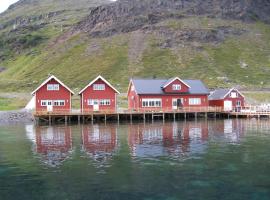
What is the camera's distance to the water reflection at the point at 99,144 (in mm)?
38969

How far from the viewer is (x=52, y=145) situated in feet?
151

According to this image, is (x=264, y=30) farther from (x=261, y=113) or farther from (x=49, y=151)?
(x=49, y=151)

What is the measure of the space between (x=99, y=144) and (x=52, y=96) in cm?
3781

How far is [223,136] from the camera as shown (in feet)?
175

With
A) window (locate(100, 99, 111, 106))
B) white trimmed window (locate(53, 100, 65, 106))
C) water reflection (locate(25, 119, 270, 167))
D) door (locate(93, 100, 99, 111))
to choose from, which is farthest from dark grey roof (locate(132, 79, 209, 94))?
water reflection (locate(25, 119, 270, 167))

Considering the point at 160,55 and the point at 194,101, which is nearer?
the point at 194,101

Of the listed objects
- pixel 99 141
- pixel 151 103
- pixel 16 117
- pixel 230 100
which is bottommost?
pixel 99 141

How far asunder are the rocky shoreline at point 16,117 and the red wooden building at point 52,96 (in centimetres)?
325

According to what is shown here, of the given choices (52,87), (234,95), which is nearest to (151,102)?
(234,95)

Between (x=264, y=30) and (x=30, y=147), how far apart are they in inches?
6616

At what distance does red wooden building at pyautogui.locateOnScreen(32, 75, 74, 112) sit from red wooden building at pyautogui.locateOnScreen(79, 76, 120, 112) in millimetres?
3558

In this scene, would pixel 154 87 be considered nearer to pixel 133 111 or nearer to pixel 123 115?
pixel 133 111

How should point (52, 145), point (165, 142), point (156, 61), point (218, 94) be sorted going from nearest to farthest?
point (52, 145), point (165, 142), point (218, 94), point (156, 61)

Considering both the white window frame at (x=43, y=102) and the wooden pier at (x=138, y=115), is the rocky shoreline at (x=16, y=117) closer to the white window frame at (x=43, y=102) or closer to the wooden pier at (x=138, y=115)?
the white window frame at (x=43, y=102)
